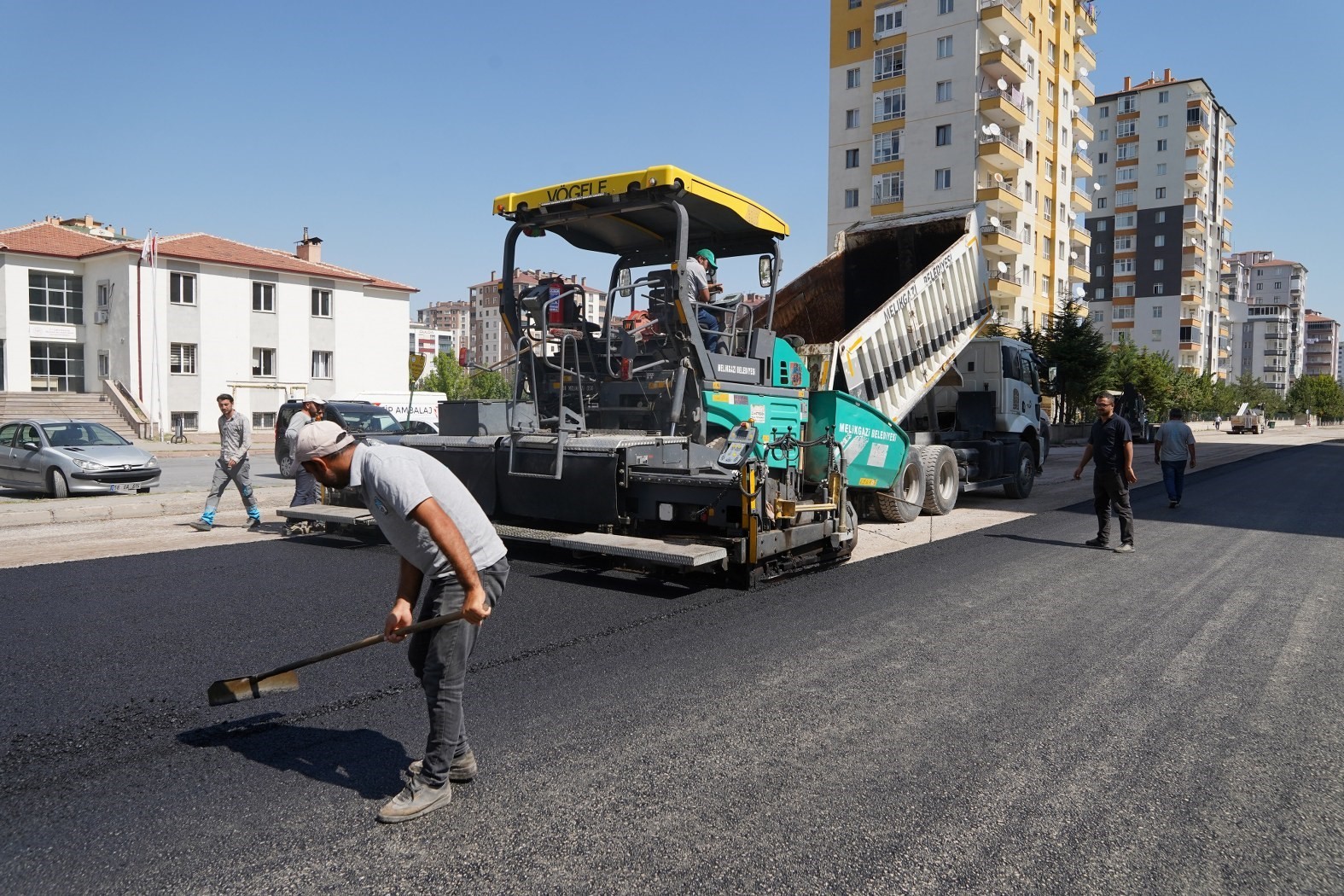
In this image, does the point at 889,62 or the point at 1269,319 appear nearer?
the point at 889,62

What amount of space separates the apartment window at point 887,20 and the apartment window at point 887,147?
15.6 ft

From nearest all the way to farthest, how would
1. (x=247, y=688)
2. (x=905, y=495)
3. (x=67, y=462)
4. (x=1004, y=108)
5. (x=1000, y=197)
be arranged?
1. (x=247, y=688)
2. (x=905, y=495)
3. (x=67, y=462)
4. (x=1004, y=108)
5. (x=1000, y=197)

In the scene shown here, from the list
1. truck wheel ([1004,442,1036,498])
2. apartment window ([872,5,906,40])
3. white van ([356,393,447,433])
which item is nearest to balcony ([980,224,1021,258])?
apartment window ([872,5,906,40])

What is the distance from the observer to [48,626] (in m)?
5.80

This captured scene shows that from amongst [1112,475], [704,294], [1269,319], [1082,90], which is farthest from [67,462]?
→ [1269,319]

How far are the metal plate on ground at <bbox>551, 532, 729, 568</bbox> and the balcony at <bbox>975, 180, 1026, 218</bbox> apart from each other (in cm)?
3866

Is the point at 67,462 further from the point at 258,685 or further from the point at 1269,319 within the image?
the point at 1269,319

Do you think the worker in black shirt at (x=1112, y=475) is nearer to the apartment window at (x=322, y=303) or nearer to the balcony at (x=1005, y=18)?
the balcony at (x=1005, y=18)

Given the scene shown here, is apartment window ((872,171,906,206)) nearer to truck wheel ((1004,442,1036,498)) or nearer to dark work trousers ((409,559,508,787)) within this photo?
truck wheel ((1004,442,1036,498))

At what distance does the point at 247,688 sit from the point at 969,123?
4368 cm

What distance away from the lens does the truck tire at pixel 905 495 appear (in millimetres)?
11125

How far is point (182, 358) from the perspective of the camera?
37.7m

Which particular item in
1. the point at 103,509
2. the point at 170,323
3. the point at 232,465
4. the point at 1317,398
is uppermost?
the point at 170,323

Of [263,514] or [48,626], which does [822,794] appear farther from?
[263,514]
